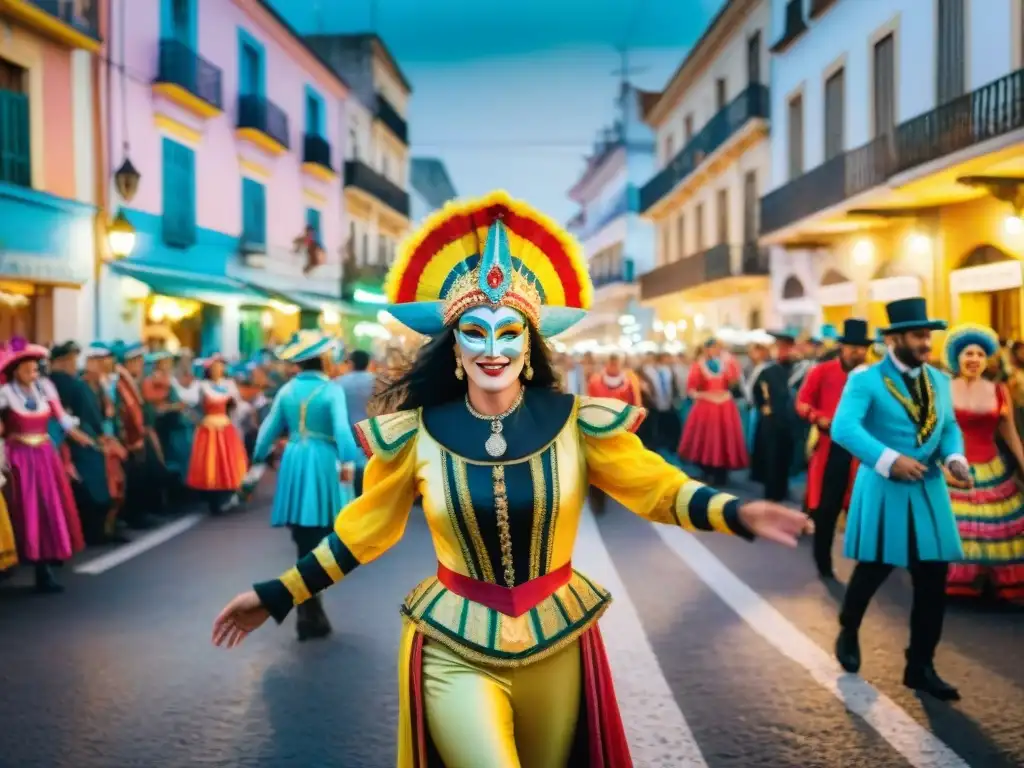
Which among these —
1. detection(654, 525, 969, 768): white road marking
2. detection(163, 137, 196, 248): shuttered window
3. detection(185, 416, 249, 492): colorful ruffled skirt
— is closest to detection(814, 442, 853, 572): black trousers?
detection(654, 525, 969, 768): white road marking

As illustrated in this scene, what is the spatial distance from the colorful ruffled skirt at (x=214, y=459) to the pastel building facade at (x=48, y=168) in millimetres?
6730

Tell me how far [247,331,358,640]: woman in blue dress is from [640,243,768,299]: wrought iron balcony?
2277 centimetres

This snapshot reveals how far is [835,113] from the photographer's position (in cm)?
2331

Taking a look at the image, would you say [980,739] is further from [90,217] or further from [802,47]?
[802,47]

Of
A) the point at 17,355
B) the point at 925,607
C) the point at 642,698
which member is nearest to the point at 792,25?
the point at 17,355

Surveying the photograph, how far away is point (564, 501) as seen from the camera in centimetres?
323

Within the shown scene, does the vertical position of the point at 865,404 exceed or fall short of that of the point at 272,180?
it falls short

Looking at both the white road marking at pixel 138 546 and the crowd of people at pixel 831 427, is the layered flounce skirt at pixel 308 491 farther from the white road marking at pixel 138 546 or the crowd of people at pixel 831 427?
the white road marking at pixel 138 546

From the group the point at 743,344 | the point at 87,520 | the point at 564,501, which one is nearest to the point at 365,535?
the point at 564,501

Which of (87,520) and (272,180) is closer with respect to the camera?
(87,520)

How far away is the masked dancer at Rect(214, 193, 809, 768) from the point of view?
306 centimetres

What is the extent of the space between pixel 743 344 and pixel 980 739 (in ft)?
69.7

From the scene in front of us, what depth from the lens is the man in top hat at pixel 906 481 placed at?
5441 mm

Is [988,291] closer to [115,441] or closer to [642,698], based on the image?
[115,441]
